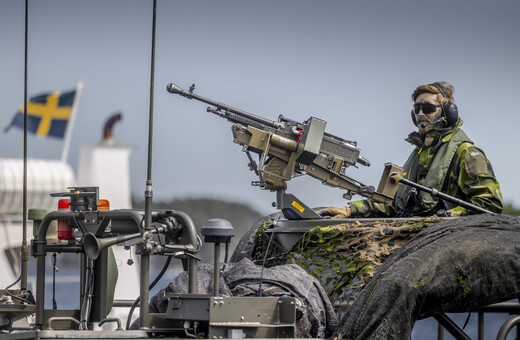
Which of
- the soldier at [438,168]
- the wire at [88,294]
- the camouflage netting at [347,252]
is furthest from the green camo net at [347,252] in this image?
the wire at [88,294]

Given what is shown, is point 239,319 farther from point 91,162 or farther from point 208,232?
point 91,162

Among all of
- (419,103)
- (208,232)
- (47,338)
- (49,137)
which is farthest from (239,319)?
(49,137)

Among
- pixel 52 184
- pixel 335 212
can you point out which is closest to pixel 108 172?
pixel 52 184

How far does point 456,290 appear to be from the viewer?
9.03 m

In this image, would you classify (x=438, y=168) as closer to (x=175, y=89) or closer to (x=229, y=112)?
(x=229, y=112)

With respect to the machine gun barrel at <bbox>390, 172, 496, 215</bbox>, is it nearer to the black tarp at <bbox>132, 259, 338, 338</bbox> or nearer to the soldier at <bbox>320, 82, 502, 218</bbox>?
the soldier at <bbox>320, 82, 502, 218</bbox>

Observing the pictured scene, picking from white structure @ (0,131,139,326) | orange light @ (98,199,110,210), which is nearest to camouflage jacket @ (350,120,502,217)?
orange light @ (98,199,110,210)

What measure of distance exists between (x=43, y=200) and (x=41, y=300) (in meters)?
49.8

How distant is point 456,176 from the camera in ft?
34.2

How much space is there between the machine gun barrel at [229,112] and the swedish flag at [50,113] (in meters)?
47.5

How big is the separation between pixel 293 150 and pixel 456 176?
1.40 m

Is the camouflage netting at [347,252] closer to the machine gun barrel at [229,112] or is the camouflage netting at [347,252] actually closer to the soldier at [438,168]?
the soldier at [438,168]

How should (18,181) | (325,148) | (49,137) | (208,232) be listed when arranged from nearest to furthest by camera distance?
(208,232)
(325,148)
(18,181)
(49,137)

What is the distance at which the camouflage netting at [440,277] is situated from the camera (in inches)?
342
